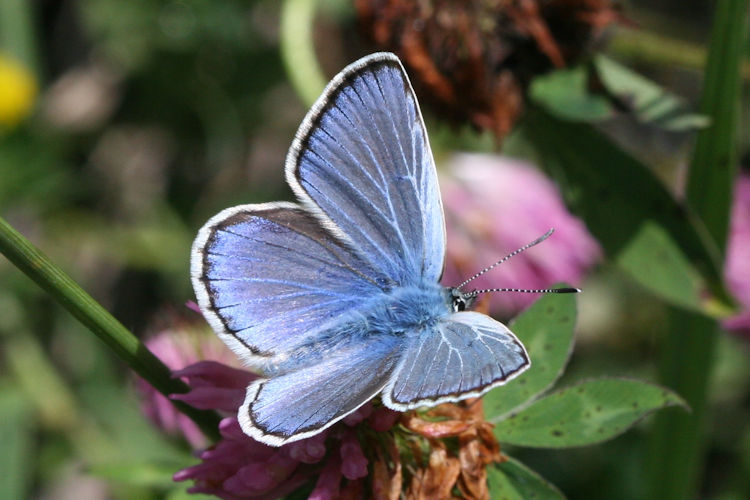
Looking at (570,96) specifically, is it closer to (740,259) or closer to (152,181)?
(740,259)

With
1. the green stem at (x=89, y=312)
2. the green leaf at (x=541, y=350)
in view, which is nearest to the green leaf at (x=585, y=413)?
the green leaf at (x=541, y=350)

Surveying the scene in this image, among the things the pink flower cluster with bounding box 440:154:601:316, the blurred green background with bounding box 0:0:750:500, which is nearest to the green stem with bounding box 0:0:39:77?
the blurred green background with bounding box 0:0:750:500

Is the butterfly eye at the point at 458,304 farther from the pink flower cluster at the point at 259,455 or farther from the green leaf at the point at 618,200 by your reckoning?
the green leaf at the point at 618,200

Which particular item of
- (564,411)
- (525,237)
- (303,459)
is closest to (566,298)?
(564,411)

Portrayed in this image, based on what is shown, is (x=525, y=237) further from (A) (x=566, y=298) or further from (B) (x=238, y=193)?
(B) (x=238, y=193)

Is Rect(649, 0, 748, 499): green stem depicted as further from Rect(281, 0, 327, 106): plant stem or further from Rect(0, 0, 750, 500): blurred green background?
Rect(281, 0, 327, 106): plant stem
